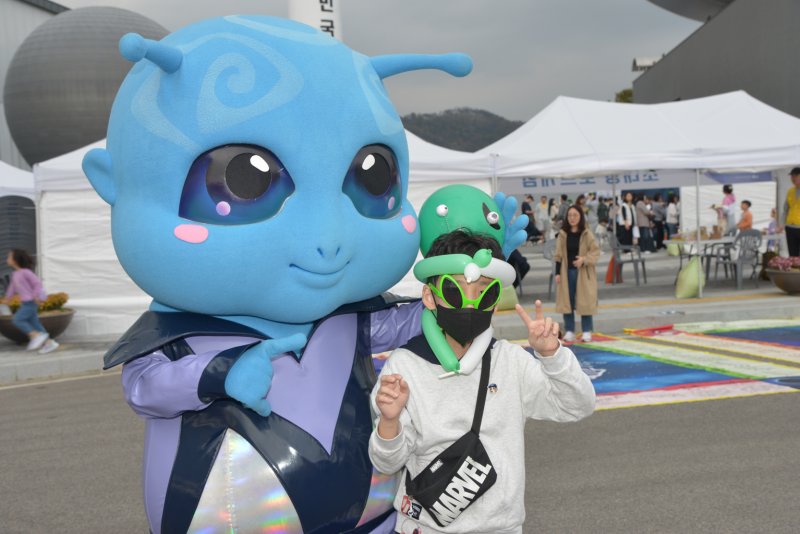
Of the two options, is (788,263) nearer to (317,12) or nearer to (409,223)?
(317,12)

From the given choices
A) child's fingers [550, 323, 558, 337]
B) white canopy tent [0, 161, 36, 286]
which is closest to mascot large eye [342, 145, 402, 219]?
child's fingers [550, 323, 558, 337]

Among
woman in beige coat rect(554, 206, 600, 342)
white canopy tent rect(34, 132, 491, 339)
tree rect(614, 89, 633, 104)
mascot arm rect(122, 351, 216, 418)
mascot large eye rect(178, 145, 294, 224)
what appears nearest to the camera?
mascot arm rect(122, 351, 216, 418)

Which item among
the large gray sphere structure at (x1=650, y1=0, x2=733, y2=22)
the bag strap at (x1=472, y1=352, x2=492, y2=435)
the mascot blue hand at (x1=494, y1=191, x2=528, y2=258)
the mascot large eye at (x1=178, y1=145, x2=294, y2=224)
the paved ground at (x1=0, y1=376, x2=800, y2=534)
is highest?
the large gray sphere structure at (x1=650, y1=0, x2=733, y2=22)

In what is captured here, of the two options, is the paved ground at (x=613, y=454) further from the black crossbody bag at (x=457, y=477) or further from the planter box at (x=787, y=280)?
the planter box at (x=787, y=280)

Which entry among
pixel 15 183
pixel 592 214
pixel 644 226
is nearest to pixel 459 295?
pixel 15 183

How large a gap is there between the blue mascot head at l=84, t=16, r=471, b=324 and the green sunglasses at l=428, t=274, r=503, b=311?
337mm

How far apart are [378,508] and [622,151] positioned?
10.1m

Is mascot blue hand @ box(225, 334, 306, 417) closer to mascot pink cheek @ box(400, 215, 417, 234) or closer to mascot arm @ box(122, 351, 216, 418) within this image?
mascot arm @ box(122, 351, 216, 418)

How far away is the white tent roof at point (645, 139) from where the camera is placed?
11.5 meters

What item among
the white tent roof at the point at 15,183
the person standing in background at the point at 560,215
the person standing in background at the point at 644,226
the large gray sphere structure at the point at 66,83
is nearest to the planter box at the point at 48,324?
the white tent roof at the point at 15,183

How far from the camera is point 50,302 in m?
11.1

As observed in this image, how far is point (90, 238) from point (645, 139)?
331 inches

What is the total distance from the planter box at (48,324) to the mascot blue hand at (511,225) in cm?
875

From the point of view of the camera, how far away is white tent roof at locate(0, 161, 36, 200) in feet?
47.0
